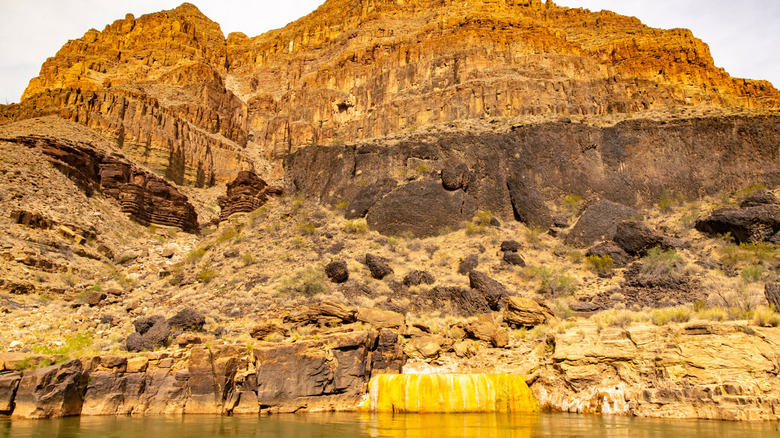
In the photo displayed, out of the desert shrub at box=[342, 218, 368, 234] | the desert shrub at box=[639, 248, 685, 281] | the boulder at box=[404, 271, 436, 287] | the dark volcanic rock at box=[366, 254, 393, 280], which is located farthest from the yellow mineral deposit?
the desert shrub at box=[342, 218, 368, 234]

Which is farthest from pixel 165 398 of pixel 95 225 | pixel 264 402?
pixel 95 225

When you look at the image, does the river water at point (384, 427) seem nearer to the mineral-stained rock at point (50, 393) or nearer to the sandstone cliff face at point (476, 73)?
the mineral-stained rock at point (50, 393)

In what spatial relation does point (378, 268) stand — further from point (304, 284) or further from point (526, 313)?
point (526, 313)

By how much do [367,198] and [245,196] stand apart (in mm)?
9024

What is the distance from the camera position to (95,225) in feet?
88.5

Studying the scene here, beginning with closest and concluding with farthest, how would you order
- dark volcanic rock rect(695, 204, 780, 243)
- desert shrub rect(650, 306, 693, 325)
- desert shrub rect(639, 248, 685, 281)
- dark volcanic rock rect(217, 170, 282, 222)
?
desert shrub rect(650, 306, 693, 325), desert shrub rect(639, 248, 685, 281), dark volcanic rock rect(695, 204, 780, 243), dark volcanic rock rect(217, 170, 282, 222)

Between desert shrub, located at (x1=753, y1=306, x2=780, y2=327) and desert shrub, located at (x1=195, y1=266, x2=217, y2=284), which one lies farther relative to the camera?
desert shrub, located at (x1=195, y1=266, x2=217, y2=284)

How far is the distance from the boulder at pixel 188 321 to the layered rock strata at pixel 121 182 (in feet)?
66.6

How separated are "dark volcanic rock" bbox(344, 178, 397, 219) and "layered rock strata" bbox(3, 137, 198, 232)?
15.8m

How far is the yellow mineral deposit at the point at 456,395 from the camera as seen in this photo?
11.3 metres

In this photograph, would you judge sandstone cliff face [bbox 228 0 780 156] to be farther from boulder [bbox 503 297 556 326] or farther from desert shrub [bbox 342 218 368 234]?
boulder [bbox 503 297 556 326]

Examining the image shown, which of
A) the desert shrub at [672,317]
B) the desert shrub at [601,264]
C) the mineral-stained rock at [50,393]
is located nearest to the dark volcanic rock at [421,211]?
the desert shrub at [601,264]

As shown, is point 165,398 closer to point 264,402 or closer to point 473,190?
point 264,402

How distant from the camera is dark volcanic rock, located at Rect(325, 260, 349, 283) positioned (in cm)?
1888
